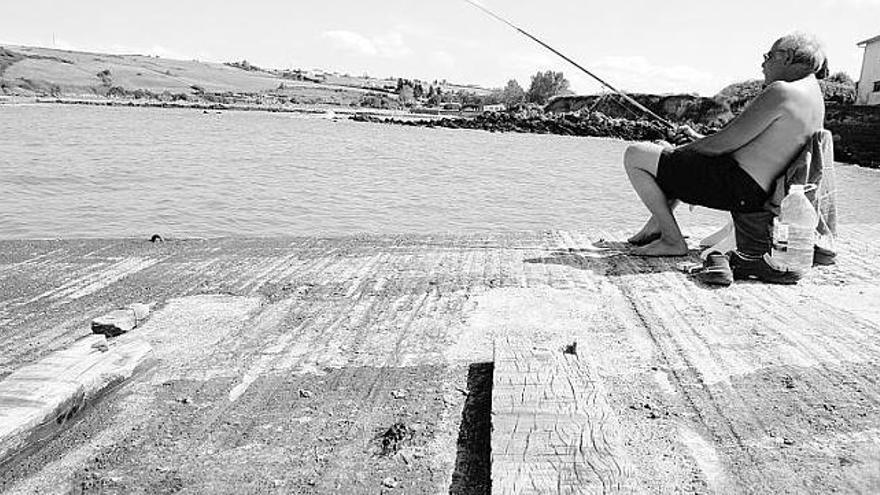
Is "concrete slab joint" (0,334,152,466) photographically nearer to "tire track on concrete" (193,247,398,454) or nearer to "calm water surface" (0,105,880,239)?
"tire track on concrete" (193,247,398,454)

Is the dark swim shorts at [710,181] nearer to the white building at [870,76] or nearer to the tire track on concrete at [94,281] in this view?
the tire track on concrete at [94,281]

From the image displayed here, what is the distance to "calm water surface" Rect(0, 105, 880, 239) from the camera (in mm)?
12594

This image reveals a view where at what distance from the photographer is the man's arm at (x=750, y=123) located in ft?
15.9

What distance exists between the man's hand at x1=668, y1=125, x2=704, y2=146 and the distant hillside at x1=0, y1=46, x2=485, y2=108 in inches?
3786

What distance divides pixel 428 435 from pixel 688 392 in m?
1.14

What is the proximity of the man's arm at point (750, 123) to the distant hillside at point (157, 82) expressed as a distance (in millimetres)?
97637

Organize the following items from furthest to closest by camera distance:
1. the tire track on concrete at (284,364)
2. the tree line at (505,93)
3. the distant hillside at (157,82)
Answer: the tree line at (505,93) → the distant hillside at (157,82) → the tire track on concrete at (284,364)

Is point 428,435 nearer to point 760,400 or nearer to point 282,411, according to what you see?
point 282,411

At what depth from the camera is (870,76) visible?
43531 mm

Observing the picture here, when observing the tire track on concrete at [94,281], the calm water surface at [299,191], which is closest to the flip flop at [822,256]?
the calm water surface at [299,191]

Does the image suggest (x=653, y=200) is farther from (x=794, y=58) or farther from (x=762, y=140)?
(x=794, y=58)

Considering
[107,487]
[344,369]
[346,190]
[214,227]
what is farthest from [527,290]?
[346,190]

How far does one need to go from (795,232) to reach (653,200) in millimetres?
1015

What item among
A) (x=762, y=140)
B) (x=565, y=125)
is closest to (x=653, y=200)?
(x=762, y=140)
